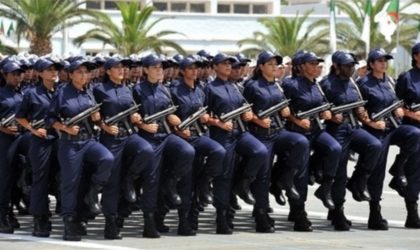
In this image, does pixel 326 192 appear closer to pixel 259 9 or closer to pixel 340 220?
pixel 340 220

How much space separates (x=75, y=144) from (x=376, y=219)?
3801 mm

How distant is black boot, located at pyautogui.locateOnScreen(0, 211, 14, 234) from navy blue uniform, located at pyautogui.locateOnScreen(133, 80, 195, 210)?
178 cm

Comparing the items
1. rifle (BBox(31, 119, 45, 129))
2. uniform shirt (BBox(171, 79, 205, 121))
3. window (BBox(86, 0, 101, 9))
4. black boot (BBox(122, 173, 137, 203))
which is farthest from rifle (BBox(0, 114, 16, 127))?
window (BBox(86, 0, 101, 9))

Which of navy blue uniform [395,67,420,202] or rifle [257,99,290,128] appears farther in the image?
navy blue uniform [395,67,420,202]

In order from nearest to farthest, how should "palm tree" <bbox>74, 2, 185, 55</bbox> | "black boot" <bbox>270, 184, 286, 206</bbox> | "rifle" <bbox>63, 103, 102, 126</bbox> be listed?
"rifle" <bbox>63, 103, 102, 126</bbox> → "black boot" <bbox>270, 184, 286, 206</bbox> → "palm tree" <bbox>74, 2, 185, 55</bbox>

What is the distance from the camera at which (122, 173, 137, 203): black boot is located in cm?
1631

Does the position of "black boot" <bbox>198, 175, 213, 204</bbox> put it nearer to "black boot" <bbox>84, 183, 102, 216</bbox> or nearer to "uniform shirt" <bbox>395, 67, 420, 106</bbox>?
"black boot" <bbox>84, 183, 102, 216</bbox>

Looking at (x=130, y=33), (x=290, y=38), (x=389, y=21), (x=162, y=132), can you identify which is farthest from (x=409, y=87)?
(x=290, y=38)

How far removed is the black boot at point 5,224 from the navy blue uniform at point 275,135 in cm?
288

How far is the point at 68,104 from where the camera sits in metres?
15.6

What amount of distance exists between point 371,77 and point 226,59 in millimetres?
1768

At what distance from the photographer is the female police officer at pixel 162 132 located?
53.1ft

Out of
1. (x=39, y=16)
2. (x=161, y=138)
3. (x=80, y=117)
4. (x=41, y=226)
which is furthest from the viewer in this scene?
(x=39, y=16)

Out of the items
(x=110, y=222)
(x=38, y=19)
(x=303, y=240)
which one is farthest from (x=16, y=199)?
(x=38, y=19)
